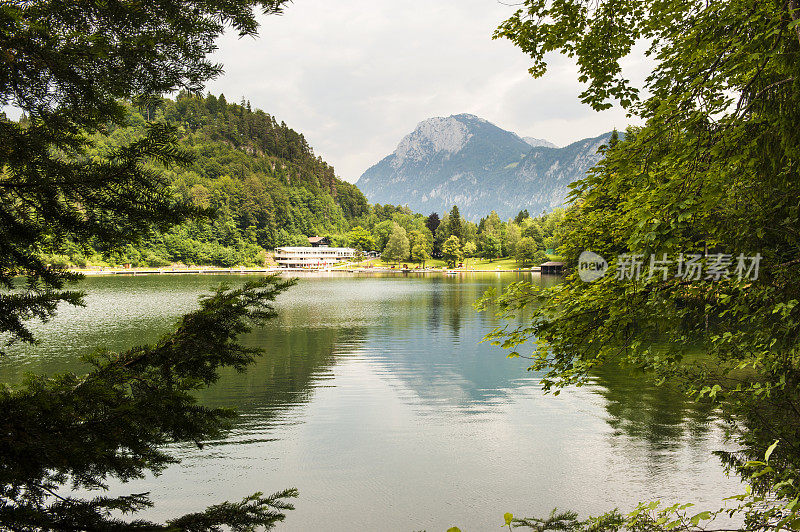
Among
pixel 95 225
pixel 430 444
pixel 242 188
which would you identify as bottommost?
pixel 430 444

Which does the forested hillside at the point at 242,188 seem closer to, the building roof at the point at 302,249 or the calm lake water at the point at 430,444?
the building roof at the point at 302,249

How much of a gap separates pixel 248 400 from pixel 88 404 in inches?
539

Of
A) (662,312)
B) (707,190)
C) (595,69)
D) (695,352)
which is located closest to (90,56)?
(707,190)

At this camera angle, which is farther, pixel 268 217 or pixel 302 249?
pixel 268 217

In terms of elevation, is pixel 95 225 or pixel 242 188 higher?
pixel 242 188

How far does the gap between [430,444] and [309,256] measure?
136 metres

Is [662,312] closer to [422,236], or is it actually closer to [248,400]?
[248,400]

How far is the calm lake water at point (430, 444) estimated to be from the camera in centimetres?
939

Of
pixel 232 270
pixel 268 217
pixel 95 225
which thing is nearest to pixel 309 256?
pixel 268 217

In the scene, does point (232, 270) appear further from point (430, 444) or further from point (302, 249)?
point (430, 444)

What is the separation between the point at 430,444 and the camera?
12281mm

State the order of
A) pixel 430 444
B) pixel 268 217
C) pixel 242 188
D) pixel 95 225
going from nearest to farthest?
pixel 95 225, pixel 430 444, pixel 242 188, pixel 268 217

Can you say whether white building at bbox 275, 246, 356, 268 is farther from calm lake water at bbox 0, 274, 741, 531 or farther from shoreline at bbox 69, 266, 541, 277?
calm lake water at bbox 0, 274, 741, 531

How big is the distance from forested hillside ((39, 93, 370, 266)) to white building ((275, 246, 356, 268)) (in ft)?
21.3
